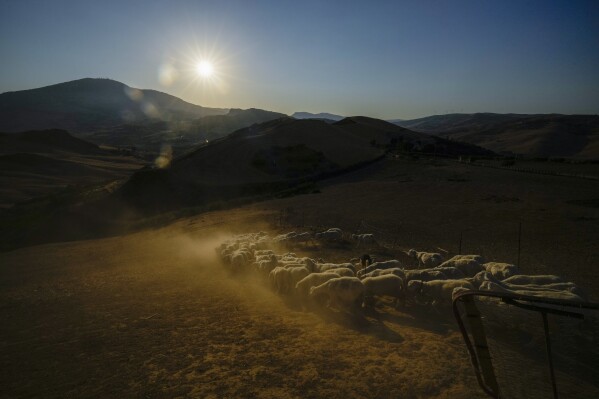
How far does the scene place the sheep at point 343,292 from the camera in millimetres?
9602

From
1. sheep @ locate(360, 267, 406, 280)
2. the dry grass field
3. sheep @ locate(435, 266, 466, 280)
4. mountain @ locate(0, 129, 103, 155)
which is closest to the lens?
the dry grass field

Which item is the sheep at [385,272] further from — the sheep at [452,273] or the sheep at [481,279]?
the sheep at [481,279]

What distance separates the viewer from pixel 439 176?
3584 centimetres

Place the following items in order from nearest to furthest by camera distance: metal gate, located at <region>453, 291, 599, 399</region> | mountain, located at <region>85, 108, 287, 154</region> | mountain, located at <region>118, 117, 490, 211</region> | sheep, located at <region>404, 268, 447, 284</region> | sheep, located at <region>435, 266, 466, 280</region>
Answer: metal gate, located at <region>453, 291, 599, 399</region> → sheep, located at <region>404, 268, 447, 284</region> → sheep, located at <region>435, 266, 466, 280</region> → mountain, located at <region>118, 117, 490, 211</region> → mountain, located at <region>85, 108, 287, 154</region>

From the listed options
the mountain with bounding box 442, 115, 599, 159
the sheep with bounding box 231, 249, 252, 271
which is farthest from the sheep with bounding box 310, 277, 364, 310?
the mountain with bounding box 442, 115, 599, 159

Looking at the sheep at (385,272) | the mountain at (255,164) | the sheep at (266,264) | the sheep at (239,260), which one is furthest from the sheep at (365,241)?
the mountain at (255,164)

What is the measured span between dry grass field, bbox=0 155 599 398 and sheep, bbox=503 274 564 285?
→ 2343 mm

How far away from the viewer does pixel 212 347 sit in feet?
26.8

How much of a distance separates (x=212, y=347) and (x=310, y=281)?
3.44 m

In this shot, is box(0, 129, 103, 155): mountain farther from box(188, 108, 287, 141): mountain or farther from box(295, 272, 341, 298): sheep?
box(295, 272, 341, 298): sheep

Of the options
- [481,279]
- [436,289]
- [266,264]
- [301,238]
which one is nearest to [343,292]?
[436,289]

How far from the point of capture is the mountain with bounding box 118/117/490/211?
132 ft

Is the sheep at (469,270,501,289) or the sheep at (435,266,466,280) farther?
the sheep at (435,266,466,280)

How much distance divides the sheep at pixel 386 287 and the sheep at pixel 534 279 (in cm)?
284
